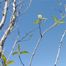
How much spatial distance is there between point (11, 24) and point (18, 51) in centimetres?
26

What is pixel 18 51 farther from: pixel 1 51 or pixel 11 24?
pixel 11 24

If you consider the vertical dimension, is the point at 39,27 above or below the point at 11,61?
above

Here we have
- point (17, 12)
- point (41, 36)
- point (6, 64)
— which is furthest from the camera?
point (17, 12)

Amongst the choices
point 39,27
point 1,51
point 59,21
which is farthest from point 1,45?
point 59,21

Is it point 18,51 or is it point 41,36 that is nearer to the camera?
point 41,36

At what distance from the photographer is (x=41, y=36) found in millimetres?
1068

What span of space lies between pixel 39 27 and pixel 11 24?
1.11 feet

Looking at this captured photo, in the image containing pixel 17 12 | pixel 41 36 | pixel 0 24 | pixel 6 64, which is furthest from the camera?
pixel 17 12

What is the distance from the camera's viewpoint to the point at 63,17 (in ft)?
4.25

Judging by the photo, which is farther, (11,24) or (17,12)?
(17,12)

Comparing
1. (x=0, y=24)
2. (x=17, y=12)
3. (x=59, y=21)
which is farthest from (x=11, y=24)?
(x=59, y=21)

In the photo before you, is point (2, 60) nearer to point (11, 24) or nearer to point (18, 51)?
point (18, 51)

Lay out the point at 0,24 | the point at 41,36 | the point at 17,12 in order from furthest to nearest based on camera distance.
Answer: the point at 17,12 < the point at 0,24 < the point at 41,36

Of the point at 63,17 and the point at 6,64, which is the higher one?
the point at 63,17
